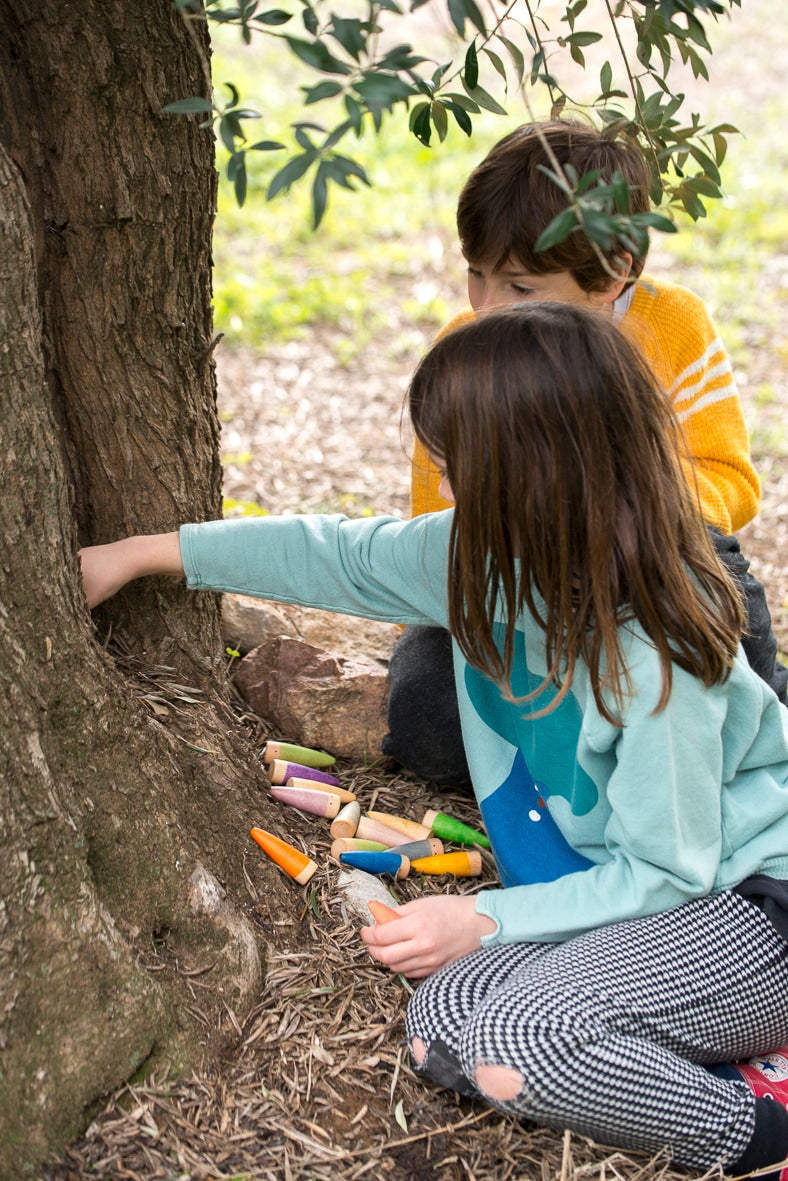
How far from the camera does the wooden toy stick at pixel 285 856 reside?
201cm

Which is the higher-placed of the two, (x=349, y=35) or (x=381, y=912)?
(x=349, y=35)

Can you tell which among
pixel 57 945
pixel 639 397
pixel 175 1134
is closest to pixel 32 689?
pixel 57 945

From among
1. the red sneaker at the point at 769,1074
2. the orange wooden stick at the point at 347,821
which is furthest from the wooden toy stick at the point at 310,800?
the red sneaker at the point at 769,1074

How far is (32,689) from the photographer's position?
1.58 metres

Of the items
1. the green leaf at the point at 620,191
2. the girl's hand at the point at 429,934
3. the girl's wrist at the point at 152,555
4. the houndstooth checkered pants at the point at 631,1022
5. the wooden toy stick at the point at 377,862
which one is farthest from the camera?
the wooden toy stick at the point at 377,862

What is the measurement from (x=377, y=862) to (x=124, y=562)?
74cm

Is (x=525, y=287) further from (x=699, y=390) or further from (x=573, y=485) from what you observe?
(x=573, y=485)

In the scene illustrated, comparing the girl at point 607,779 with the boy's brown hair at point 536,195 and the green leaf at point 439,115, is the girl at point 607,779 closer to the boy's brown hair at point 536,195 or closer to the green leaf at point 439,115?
the green leaf at point 439,115

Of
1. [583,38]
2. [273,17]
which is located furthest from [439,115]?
[273,17]

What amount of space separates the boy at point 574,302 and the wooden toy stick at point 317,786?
0.17 m

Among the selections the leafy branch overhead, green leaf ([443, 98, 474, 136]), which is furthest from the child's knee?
green leaf ([443, 98, 474, 136])

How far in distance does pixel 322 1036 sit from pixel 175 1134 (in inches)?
11.3

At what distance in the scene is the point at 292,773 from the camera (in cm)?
228

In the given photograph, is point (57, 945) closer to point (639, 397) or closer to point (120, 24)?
point (639, 397)
